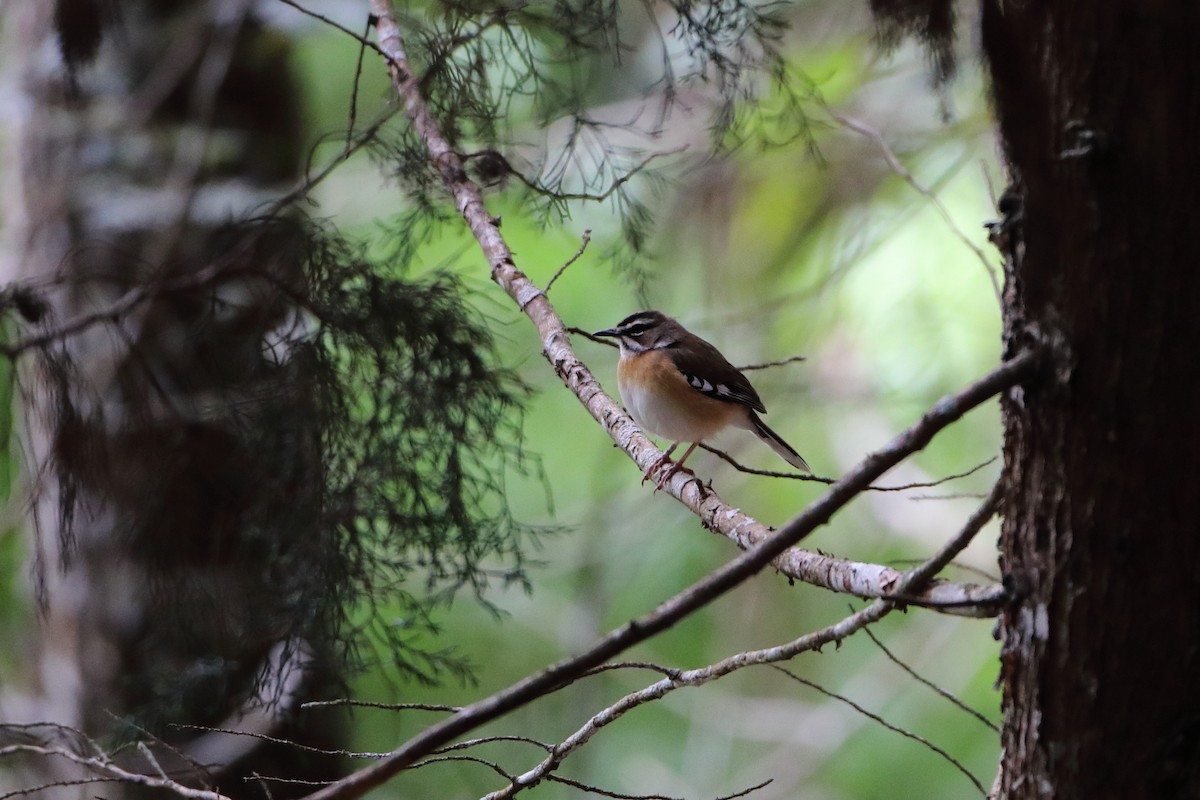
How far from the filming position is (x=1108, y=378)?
1.28 metres

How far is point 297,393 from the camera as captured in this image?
2973 millimetres

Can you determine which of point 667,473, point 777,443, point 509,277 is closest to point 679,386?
point 777,443

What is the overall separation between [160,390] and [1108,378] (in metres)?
2.70

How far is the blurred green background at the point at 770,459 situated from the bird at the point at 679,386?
3.16ft

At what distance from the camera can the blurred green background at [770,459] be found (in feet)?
19.5

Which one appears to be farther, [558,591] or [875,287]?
[558,591]

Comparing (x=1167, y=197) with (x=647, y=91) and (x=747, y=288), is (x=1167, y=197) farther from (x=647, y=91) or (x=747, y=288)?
(x=747, y=288)

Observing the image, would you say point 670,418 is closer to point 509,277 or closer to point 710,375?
point 710,375

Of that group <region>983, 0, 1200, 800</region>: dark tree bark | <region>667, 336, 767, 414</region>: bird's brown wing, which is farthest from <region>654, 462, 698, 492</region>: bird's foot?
<region>983, 0, 1200, 800</region>: dark tree bark

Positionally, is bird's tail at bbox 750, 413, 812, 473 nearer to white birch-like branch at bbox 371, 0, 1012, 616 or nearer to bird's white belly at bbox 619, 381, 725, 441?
bird's white belly at bbox 619, 381, 725, 441

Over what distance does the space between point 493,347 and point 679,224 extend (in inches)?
150

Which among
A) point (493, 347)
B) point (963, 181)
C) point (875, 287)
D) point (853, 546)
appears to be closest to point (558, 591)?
point (853, 546)

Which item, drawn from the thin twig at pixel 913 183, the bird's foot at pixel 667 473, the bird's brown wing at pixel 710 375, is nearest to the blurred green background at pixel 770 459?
the bird's brown wing at pixel 710 375

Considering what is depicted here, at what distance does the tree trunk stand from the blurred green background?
111 centimetres
